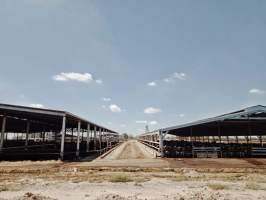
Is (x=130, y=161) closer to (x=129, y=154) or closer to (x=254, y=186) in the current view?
(x=129, y=154)

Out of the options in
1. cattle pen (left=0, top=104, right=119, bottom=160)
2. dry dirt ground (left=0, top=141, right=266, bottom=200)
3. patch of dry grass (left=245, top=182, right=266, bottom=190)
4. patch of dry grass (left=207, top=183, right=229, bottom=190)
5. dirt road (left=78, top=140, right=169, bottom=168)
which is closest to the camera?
dry dirt ground (left=0, top=141, right=266, bottom=200)

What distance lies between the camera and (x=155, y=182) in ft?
31.6

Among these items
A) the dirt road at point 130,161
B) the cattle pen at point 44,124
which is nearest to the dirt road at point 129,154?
the dirt road at point 130,161

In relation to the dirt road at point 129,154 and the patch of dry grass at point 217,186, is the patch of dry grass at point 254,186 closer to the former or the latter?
the patch of dry grass at point 217,186

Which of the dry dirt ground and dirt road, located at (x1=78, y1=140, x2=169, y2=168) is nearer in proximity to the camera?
the dry dirt ground

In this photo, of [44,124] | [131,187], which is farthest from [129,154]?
[44,124]

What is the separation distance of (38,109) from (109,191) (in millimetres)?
11454

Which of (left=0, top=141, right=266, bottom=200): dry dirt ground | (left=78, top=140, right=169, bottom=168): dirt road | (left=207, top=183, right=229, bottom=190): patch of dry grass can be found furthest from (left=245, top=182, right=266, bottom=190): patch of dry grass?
(left=78, top=140, right=169, bottom=168): dirt road

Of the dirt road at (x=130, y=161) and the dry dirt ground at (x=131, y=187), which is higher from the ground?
the dirt road at (x=130, y=161)

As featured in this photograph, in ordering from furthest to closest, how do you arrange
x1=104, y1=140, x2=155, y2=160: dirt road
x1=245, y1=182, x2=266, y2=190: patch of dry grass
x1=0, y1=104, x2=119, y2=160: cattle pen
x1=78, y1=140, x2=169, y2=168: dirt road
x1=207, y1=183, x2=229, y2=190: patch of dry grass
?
1. x1=104, y1=140, x2=155, y2=160: dirt road
2. x1=0, y1=104, x2=119, y2=160: cattle pen
3. x1=78, y1=140, x2=169, y2=168: dirt road
4. x1=245, y1=182, x2=266, y2=190: patch of dry grass
5. x1=207, y1=183, x2=229, y2=190: patch of dry grass

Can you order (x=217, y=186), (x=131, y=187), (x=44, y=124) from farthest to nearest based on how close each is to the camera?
(x=44, y=124) < (x=131, y=187) < (x=217, y=186)

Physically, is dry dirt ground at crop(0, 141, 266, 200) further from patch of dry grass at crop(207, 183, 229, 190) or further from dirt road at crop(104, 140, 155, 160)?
dirt road at crop(104, 140, 155, 160)

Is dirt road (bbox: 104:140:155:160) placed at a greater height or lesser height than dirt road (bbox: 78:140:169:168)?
lesser

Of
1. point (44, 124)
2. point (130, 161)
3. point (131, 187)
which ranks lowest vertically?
point (131, 187)
